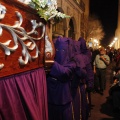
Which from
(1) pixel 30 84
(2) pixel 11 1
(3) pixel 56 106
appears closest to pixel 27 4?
(2) pixel 11 1

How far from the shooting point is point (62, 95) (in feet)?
12.1

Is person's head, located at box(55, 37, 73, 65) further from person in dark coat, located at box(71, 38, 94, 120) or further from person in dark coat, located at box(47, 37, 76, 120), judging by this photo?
person in dark coat, located at box(71, 38, 94, 120)

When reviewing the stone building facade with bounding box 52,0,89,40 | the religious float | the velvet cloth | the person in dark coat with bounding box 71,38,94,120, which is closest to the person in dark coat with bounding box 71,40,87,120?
the person in dark coat with bounding box 71,38,94,120

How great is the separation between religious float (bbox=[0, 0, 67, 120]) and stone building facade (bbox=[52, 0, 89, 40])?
8.87 metres

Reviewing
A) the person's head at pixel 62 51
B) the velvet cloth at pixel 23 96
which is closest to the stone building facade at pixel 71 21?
the person's head at pixel 62 51

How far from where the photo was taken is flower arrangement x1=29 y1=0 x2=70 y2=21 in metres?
2.65

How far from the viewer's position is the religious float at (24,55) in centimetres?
207

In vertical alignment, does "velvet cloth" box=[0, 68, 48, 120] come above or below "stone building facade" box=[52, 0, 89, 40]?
below

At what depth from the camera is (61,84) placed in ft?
12.1

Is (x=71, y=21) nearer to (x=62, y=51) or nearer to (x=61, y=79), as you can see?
(x=62, y=51)

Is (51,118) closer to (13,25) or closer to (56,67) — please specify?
(56,67)

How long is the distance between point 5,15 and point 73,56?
2.09 meters

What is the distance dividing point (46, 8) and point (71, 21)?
62.8 ft

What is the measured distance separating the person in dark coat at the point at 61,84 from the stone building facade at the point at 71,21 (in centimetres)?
809
